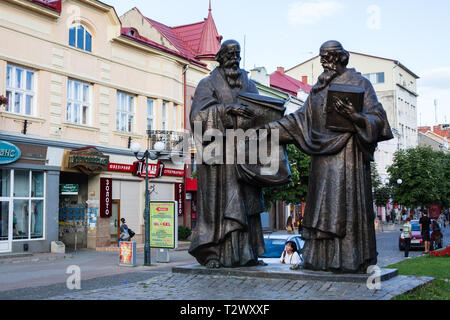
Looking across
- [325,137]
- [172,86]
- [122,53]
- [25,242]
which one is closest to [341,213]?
[325,137]

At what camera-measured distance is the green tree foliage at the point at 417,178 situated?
41781 millimetres

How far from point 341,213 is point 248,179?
1.33 metres

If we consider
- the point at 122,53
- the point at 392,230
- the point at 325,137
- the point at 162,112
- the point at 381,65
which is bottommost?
the point at 392,230

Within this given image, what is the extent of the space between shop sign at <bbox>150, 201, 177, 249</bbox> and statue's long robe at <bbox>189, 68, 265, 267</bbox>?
37.9ft

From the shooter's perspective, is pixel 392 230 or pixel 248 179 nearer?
pixel 248 179

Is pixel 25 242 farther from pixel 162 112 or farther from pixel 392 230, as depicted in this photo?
pixel 392 230

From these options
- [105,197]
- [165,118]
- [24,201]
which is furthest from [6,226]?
[165,118]

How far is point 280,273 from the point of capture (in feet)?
22.1

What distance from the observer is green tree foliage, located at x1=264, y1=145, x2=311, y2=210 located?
29.4 metres

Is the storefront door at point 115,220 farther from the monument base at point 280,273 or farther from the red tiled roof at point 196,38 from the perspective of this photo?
the monument base at point 280,273

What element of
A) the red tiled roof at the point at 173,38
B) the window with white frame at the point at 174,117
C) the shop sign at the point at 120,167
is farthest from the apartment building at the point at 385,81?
the shop sign at the point at 120,167

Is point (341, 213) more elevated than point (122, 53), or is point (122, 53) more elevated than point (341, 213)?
point (122, 53)

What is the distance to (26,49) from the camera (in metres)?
22.8
